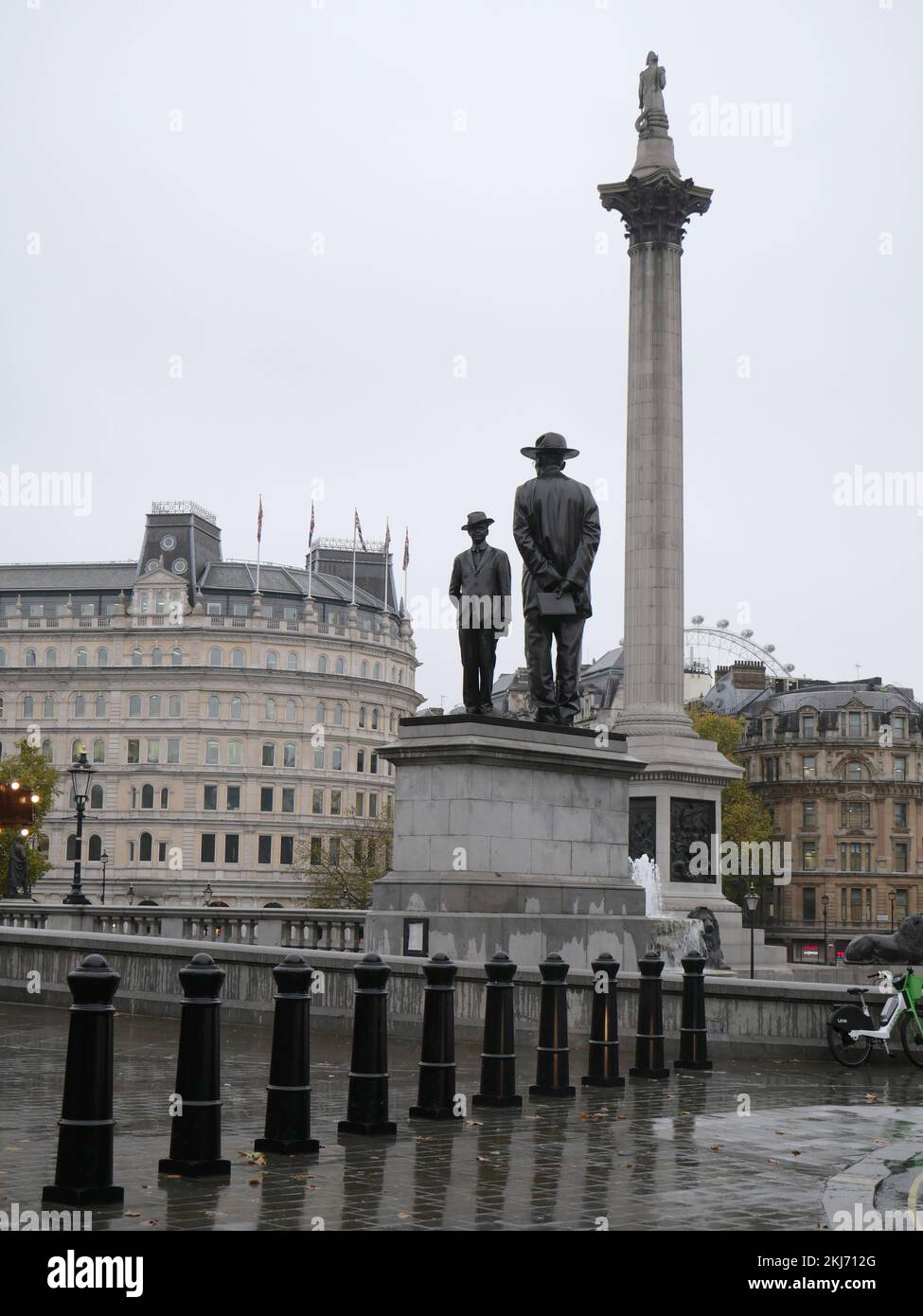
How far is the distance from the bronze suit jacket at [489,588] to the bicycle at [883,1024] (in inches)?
256

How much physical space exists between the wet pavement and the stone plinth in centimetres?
334

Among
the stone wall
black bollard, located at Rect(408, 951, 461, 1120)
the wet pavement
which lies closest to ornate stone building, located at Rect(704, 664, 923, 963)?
the stone wall

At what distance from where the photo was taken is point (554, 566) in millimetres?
21938

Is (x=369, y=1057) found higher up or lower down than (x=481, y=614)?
lower down

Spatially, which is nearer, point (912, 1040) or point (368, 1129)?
point (368, 1129)

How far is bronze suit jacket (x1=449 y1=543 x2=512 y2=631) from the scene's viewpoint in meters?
21.1

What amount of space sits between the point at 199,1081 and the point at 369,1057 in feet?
6.98

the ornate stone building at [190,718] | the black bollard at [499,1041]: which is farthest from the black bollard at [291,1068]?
the ornate stone building at [190,718]

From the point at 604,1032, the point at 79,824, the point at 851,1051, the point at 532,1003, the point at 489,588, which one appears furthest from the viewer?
the point at 79,824

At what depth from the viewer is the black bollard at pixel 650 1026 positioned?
15.5 metres

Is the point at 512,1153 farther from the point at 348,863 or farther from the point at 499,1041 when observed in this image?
the point at 348,863

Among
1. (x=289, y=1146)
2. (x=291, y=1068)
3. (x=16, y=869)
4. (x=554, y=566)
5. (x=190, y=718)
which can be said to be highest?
(x=190, y=718)

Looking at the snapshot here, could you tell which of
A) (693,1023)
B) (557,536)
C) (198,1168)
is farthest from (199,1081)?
(557,536)
